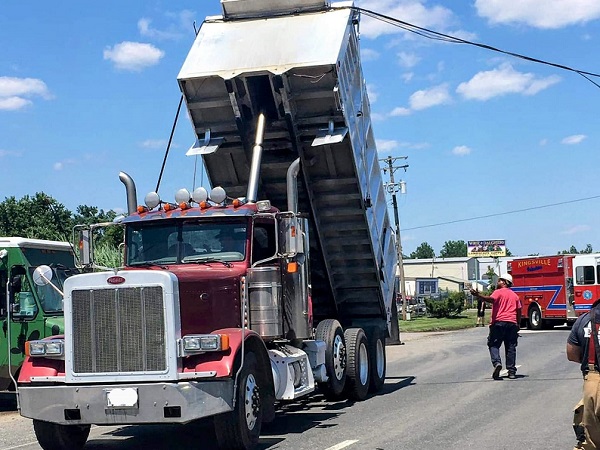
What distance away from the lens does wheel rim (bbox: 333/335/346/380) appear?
38.4ft

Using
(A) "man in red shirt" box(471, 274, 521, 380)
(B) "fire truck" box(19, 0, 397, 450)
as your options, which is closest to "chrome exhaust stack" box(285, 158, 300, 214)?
(B) "fire truck" box(19, 0, 397, 450)

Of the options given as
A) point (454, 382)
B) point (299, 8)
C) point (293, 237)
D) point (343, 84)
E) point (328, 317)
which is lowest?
point (454, 382)

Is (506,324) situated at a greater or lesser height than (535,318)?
greater

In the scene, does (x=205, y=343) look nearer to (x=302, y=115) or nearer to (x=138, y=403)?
(x=138, y=403)

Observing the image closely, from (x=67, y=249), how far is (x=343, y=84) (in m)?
5.92

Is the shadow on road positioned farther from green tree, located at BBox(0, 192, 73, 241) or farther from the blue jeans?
green tree, located at BBox(0, 192, 73, 241)

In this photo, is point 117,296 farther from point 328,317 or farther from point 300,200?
point 328,317

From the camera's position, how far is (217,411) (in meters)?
7.87

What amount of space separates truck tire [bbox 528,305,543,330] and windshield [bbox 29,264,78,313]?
70.6 ft

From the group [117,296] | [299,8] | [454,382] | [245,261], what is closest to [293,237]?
[245,261]

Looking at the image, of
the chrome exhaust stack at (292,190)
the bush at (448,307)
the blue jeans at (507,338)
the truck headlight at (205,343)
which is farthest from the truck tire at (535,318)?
the truck headlight at (205,343)

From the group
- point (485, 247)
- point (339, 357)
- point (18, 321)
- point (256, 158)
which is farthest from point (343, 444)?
point (485, 247)

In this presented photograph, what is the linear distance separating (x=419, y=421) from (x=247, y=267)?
279 centimetres

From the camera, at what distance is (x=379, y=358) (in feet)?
44.5
